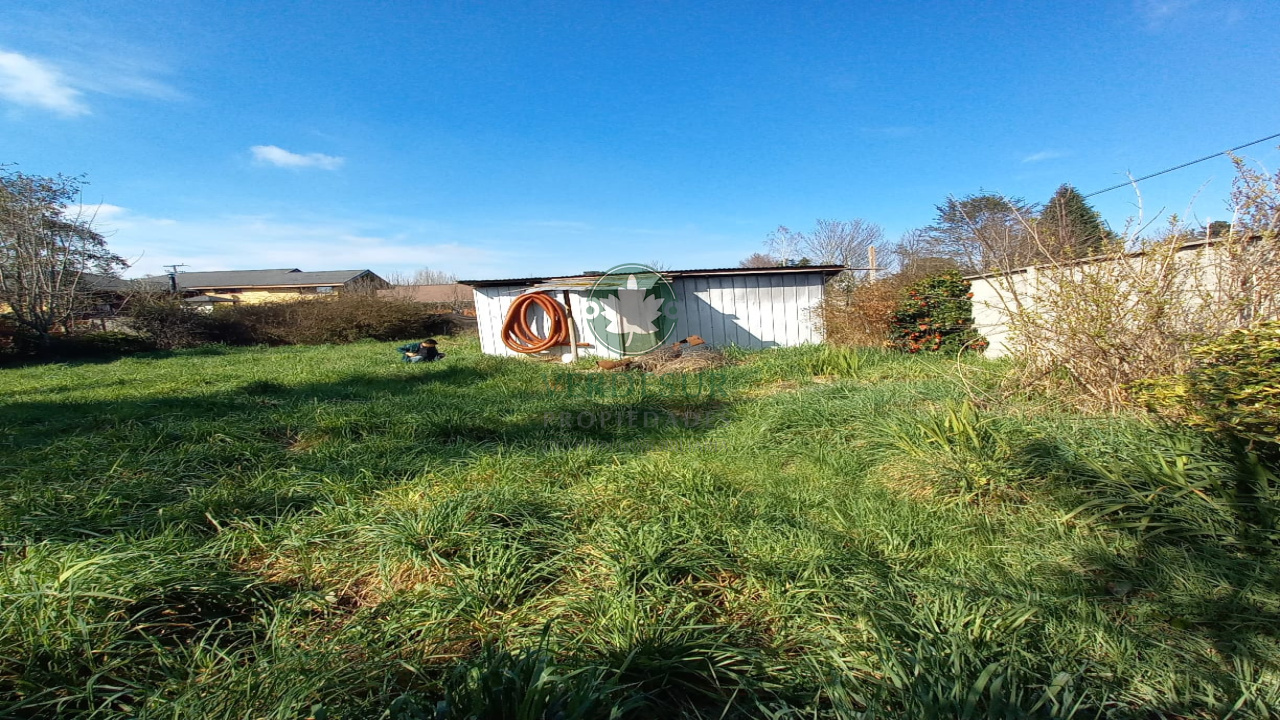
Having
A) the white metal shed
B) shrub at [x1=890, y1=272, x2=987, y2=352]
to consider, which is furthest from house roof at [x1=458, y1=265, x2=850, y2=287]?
shrub at [x1=890, y1=272, x2=987, y2=352]

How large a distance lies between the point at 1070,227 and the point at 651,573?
6170mm

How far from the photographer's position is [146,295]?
12.5 meters

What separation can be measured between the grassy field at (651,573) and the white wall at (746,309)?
533cm

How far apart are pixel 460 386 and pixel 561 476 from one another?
3.61 meters

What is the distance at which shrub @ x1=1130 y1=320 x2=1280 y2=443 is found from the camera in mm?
1793

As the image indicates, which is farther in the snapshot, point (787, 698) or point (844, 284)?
point (844, 284)

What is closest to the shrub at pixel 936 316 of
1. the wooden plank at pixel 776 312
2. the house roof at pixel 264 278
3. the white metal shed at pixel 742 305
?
the white metal shed at pixel 742 305

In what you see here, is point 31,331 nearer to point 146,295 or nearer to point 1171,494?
point 146,295

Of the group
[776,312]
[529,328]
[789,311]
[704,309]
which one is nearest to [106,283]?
[529,328]

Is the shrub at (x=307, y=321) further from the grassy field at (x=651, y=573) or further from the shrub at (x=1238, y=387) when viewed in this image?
the shrub at (x=1238, y=387)

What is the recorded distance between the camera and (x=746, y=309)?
8.76m

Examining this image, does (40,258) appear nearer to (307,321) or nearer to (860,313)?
(307,321)

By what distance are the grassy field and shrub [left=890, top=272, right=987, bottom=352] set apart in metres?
3.85

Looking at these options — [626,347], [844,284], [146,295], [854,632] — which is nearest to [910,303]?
[844,284]
